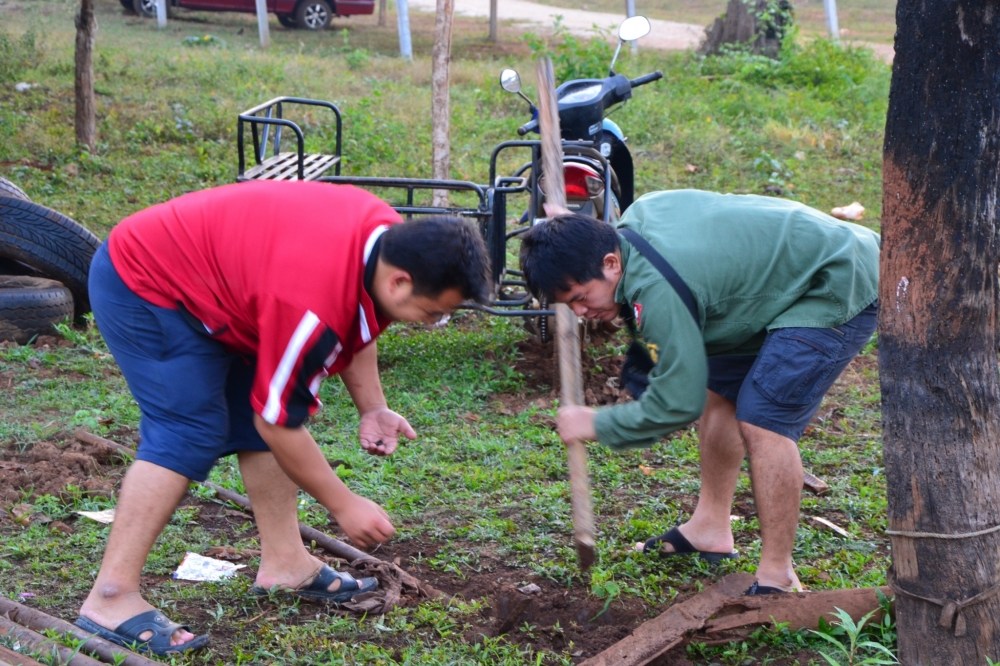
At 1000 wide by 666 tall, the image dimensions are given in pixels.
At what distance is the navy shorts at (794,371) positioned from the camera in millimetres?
3441

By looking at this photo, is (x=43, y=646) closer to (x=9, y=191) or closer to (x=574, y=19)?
(x=9, y=191)

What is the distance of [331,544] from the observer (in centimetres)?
411

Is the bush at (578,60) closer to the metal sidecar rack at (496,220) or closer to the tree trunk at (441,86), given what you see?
the tree trunk at (441,86)

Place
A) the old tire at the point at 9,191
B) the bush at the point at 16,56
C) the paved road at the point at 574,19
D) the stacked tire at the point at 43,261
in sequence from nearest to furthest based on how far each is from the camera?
the stacked tire at the point at 43,261 → the old tire at the point at 9,191 → the bush at the point at 16,56 → the paved road at the point at 574,19

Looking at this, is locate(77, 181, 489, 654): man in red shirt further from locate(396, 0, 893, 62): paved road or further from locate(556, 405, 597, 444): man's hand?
locate(396, 0, 893, 62): paved road

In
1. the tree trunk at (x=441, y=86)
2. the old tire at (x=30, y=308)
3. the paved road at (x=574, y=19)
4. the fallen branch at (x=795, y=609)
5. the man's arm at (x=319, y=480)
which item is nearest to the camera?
the man's arm at (x=319, y=480)

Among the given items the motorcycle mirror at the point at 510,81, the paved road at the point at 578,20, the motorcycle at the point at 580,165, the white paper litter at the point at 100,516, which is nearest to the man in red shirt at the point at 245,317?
the white paper litter at the point at 100,516

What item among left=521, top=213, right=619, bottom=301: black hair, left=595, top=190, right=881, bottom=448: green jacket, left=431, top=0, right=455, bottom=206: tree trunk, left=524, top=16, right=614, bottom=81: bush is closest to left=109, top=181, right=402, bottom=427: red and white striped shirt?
left=521, top=213, right=619, bottom=301: black hair

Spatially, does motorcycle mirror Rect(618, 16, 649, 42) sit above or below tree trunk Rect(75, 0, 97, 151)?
above

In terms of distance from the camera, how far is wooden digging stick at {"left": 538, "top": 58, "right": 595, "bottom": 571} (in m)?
3.56

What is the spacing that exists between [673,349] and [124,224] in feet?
Result: 5.52

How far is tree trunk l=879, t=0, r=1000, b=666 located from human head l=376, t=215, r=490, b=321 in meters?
1.11

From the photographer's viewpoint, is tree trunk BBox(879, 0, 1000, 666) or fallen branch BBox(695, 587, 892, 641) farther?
fallen branch BBox(695, 587, 892, 641)

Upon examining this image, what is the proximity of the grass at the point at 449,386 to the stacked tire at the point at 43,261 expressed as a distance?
0.28m
